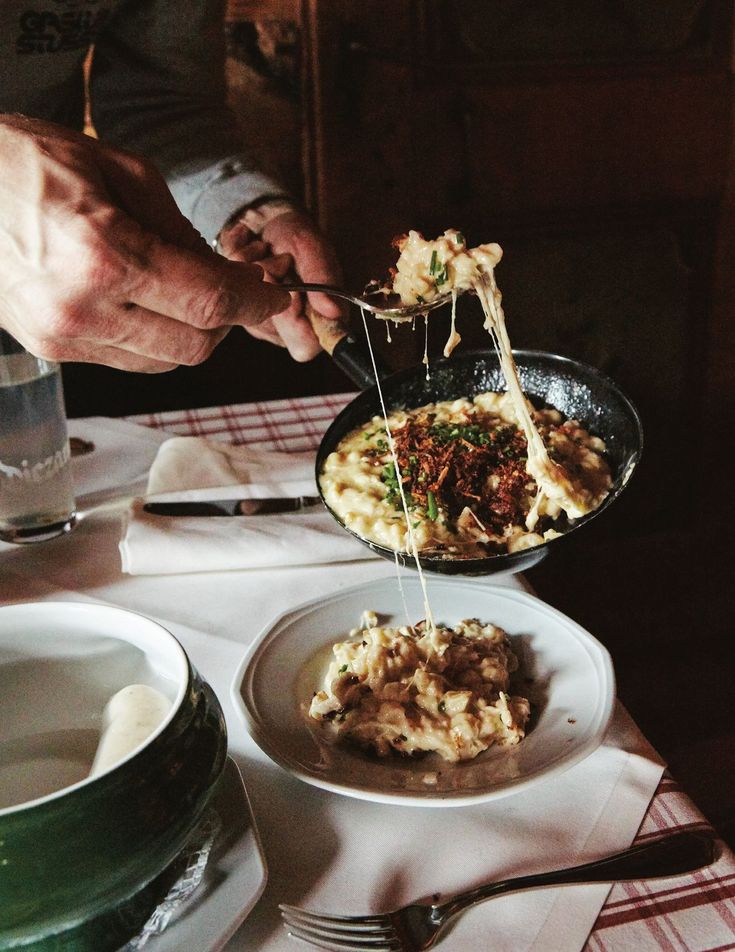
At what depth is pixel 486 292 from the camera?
4.01ft

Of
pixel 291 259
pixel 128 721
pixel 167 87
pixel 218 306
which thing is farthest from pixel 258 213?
pixel 128 721

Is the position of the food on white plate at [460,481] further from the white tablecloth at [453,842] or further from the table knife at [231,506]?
the white tablecloth at [453,842]

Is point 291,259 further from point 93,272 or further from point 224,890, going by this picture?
point 224,890

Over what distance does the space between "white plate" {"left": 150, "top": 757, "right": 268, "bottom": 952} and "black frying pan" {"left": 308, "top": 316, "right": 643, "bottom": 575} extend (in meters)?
0.44

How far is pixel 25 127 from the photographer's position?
3.66ft

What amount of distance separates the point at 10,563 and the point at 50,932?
795 mm

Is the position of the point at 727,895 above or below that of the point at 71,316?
below

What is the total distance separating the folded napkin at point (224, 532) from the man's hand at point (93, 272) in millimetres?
281

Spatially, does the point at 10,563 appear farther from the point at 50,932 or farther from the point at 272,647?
the point at 50,932

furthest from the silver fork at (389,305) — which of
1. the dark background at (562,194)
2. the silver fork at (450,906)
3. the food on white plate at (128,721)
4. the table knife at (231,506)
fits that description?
the dark background at (562,194)

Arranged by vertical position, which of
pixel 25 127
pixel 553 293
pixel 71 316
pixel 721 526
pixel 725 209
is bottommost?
pixel 721 526

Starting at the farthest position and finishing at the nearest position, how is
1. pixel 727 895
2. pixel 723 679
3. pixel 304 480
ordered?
pixel 723 679 < pixel 304 480 < pixel 727 895

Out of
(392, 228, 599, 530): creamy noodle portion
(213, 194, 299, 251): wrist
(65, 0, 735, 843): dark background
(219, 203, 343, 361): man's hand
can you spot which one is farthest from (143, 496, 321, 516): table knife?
(65, 0, 735, 843): dark background

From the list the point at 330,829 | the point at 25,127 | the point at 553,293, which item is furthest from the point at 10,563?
the point at 553,293
